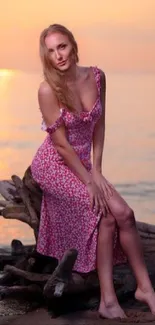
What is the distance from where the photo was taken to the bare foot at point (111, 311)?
533 cm

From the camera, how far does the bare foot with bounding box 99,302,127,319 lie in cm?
533

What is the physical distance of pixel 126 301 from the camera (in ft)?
19.3

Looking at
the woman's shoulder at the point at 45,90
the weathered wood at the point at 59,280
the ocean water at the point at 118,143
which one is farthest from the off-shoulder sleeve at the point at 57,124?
the ocean water at the point at 118,143

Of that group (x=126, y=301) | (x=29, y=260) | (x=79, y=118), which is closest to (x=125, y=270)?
(x=126, y=301)

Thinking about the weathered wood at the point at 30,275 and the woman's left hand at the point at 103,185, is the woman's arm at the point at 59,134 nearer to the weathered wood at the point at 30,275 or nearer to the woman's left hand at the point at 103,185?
the woman's left hand at the point at 103,185

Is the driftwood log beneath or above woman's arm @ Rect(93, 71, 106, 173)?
beneath

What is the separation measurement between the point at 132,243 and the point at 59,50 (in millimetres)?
1108

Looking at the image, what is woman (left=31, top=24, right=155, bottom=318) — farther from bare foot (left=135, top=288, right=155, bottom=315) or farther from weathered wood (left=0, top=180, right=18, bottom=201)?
weathered wood (left=0, top=180, right=18, bottom=201)

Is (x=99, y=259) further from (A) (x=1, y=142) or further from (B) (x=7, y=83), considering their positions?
(B) (x=7, y=83)

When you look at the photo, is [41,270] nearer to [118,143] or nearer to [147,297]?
[147,297]

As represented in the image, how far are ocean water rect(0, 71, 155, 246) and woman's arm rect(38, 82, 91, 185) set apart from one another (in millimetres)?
3215

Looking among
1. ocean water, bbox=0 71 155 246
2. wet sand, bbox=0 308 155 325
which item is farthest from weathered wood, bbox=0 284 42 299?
ocean water, bbox=0 71 155 246

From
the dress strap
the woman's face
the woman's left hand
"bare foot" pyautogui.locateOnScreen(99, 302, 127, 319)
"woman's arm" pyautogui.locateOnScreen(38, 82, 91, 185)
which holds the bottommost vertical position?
"bare foot" pyautogui.locateOnScreen(99, 302, 127, 319)

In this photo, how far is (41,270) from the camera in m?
6.04
